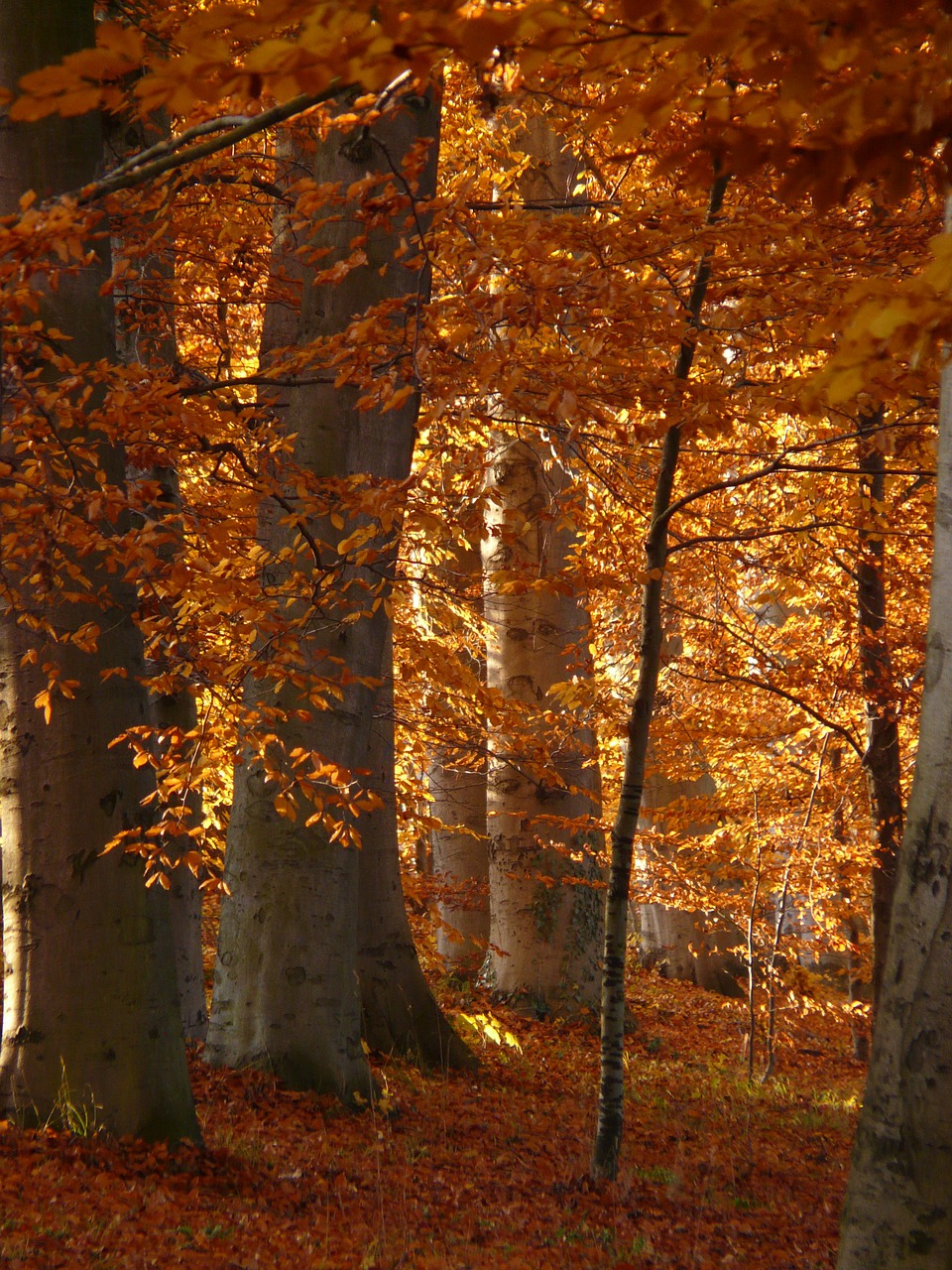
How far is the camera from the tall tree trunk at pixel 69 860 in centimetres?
462

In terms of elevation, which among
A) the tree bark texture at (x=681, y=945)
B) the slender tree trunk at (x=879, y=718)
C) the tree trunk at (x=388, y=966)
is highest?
the slender tree trunk at (x=879, y=718)

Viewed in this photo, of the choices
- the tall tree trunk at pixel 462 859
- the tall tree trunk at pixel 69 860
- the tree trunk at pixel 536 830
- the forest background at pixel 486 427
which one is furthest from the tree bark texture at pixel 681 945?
the tall tree trunk at pixel 69 860

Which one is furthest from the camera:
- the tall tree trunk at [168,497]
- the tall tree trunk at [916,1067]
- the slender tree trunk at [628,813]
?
the tall tree trunk at [168,497]

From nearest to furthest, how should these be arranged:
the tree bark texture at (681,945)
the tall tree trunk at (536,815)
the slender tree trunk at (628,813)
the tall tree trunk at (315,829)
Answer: the slender tree trunk at (628,813), the tall tree trunk at (315,829), the tall tree trunk at (536,815), the tree bark texture at (681,945)

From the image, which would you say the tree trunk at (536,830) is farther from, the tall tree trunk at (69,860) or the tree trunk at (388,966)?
the tall tree trunk at (69,860)

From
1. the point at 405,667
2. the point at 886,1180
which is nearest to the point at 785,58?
the point at 886,1180

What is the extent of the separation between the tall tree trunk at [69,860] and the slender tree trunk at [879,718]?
5.63 meters

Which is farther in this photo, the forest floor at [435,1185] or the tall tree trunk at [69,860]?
the tall tree trunk at [69,860]

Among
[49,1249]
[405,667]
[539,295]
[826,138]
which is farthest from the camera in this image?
[405,667]

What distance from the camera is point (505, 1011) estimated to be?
10.1 m

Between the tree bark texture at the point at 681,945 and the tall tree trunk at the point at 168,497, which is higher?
the tall tree trunk at the point at 168,497

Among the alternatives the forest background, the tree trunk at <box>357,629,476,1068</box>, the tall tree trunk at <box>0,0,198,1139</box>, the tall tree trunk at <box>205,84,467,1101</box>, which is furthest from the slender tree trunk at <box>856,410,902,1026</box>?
the tall tree trunk at <box>0,0,198,1139</box>

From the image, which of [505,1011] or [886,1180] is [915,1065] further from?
[505,1011]

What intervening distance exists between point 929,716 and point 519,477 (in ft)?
26.0
